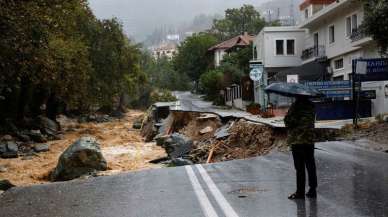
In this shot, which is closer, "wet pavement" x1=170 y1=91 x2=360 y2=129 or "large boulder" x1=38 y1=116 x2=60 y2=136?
"wet pavement" x1=170 y1=91 x2=360 y2=129

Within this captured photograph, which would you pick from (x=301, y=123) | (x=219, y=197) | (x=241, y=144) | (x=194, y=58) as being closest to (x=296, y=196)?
(x=301, y=123)

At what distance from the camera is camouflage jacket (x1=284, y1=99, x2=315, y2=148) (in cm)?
1017

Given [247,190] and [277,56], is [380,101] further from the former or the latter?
[277,56]

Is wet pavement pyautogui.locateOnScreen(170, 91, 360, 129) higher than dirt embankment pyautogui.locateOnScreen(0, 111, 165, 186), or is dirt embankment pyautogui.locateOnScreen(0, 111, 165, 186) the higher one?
wet pavement pyautogui.locateOnScreen(170, 91, 360, 129)

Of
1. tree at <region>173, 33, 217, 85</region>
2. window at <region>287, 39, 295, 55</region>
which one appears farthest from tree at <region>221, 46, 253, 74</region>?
tree at <region>173, 33, 217, 85</region>

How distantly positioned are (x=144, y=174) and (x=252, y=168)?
2.65 meters

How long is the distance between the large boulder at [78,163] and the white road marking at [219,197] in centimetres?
779

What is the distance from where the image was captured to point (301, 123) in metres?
10.2

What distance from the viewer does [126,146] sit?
3641cm

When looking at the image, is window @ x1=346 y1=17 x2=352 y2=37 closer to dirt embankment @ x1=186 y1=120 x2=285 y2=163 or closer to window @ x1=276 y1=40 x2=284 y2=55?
window @ x1=276 y1=40 x2=284 y2=55

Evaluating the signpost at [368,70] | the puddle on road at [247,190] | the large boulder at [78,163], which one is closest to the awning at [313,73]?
the signpost at [368,70]

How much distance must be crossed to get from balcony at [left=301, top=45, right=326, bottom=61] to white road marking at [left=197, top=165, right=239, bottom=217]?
33715mm

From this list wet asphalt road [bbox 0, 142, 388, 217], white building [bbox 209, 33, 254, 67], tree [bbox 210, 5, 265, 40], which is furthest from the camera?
tree [bbox 210, 5, 265, 40]

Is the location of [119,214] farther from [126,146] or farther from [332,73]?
[332,73]
